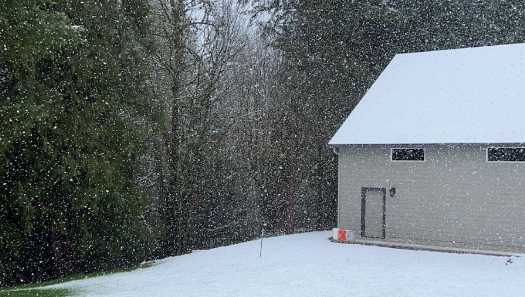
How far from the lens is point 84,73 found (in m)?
18.2

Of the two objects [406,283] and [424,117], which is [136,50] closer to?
[424,117]

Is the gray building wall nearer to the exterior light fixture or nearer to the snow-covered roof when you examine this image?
the exterior light fixture

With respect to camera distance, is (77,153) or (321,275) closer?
(321,275)

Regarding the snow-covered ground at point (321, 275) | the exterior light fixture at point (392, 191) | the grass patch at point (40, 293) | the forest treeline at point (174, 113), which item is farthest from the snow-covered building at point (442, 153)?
the grass patch at point (40, 293)

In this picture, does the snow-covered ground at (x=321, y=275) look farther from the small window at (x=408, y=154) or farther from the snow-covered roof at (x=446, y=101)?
the snow-covered roof at (x=446, y=101)

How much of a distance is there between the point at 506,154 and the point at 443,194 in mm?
1989

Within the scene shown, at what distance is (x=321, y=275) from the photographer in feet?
45.9

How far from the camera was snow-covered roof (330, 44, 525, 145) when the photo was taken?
18203mm

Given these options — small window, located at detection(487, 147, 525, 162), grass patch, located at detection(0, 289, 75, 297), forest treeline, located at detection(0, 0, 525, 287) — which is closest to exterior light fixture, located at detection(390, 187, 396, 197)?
small window, located at detection(487, 147, 525, 162)

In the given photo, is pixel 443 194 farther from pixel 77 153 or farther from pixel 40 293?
pixel 40 293

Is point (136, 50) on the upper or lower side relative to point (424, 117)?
upper

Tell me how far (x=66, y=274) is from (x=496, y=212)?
1202cm

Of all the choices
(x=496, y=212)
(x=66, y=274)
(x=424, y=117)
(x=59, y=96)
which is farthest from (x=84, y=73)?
(x=496, y=212)

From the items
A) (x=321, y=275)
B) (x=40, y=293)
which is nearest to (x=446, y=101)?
(x=321, y=275)
